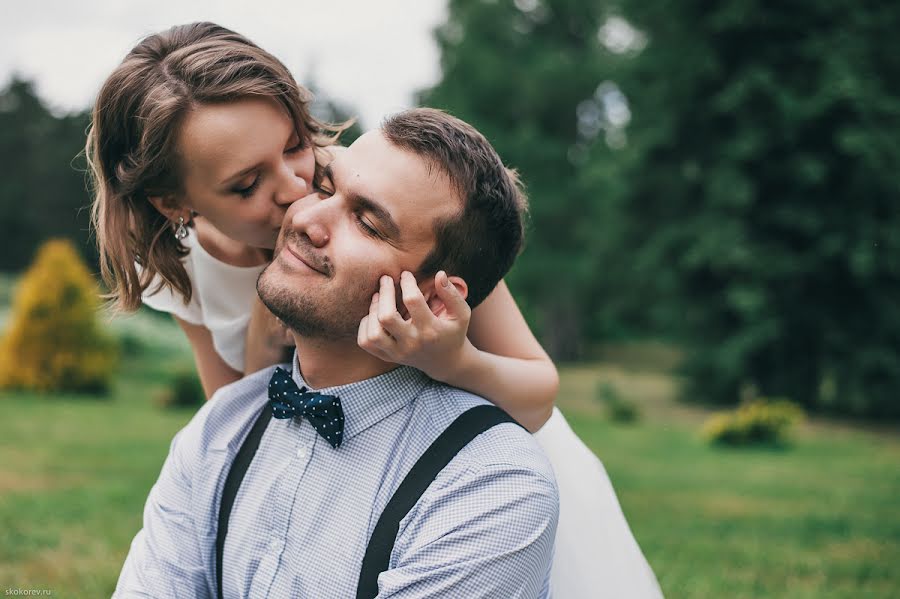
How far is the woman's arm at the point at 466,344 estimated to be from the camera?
6.62 feet

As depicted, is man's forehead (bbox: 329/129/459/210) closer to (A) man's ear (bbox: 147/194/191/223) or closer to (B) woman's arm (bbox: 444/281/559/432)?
(B) woman's arm (bbox: 444/281/559/432)

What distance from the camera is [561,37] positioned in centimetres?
2531

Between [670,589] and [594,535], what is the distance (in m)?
2.39

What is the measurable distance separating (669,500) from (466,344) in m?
5.61

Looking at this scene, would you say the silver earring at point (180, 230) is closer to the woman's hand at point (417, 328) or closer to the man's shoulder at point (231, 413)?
the man's shoulder at point (231, 413)

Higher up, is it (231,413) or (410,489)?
(410,489)

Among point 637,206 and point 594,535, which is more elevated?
point 594,535

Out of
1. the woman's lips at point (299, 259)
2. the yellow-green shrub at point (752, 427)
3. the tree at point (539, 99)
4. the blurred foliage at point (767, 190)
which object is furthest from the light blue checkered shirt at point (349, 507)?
the tree at point (539, 99)

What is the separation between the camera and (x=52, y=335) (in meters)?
12.5

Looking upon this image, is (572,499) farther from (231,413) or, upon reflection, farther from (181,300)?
(181,300)

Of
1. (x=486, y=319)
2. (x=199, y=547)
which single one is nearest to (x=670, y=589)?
(x=486, y=319)

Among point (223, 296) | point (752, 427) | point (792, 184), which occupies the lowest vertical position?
point (752, 427)

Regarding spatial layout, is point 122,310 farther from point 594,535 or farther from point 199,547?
point 594,535

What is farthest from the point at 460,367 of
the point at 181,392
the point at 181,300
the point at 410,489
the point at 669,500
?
the point at 181,392
